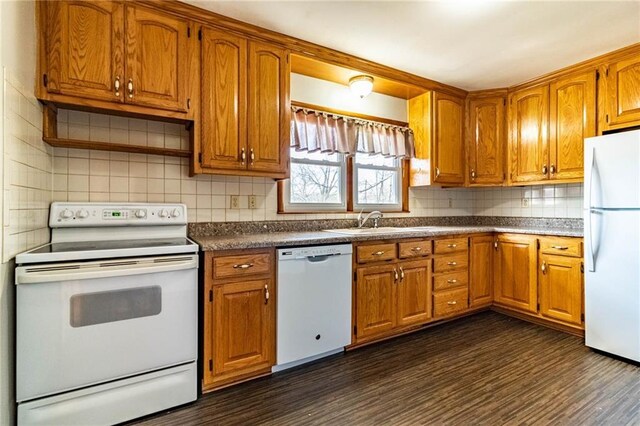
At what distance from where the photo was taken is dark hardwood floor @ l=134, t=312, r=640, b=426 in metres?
1.69

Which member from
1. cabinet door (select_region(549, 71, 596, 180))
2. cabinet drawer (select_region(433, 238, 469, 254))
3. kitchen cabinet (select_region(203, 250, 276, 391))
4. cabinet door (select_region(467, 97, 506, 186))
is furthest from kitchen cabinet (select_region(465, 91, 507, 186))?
kitchen cabinet (select_region(203, 250, 276, 391))

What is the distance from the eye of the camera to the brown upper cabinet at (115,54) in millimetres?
1735

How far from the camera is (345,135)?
2.97 m

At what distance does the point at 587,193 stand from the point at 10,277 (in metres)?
3.63

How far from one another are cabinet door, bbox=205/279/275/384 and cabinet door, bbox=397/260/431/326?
1.15 meters

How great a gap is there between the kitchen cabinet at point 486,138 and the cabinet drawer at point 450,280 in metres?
1.09

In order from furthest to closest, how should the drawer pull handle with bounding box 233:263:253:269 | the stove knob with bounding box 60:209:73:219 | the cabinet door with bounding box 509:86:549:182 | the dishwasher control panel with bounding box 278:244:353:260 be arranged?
1. the cabinet door with bounding box 509:86:549:182
2. the dishwasher control panel with bounding box 278:244:353:260
3. the drawer pull handle with bounding box 233:263:253:269
4. the stove knob with bounding box 60:209:73:219

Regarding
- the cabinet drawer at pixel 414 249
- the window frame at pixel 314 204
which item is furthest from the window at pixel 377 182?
the cabinet drawer at pixel 414 249

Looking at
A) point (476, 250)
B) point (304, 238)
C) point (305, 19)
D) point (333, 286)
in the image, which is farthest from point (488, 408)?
point (305, 19)

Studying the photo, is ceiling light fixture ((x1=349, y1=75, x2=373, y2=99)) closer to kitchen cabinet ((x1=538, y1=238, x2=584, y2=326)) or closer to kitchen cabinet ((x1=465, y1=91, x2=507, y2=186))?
kitchen cabinet ((x1=465, y1=91, x2=507, y2=186))

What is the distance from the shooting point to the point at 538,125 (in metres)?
3.20

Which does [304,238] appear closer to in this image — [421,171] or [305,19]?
[305,19]

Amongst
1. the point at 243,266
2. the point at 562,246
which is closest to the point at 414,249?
the point at 562,246

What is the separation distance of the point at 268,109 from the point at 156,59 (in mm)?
763
